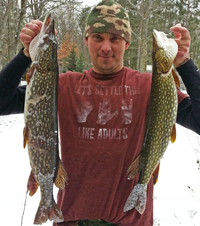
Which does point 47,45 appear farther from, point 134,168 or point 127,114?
point 134,168

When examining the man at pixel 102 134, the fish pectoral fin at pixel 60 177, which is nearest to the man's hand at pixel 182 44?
the man at pixel 102 134

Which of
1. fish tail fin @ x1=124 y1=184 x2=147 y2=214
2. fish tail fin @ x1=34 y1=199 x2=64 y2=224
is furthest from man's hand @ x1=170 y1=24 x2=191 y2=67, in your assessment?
fish tail fin @ x1=34 y1=199 x2=64 y2=224

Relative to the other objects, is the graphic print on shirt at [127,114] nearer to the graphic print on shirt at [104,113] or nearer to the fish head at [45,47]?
the graphic print on shirt at [104,113]

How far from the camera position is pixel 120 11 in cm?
212

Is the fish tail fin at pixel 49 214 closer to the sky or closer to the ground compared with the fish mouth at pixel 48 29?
closer to the ground

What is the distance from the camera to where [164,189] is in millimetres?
4570

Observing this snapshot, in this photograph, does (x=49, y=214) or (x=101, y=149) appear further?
(x=101, y=149)

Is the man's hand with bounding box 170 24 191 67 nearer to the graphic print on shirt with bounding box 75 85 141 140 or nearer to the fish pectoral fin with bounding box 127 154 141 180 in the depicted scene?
the graphic print on shirt with bounding box 75 85 141 140

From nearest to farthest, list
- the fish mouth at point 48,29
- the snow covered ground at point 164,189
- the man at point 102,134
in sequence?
the fish mouth at point 48,29
the man at point 102,134
the snow covered ground at point 164,189

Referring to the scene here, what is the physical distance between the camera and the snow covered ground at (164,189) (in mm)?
→ 3656

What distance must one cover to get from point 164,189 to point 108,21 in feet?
12.5

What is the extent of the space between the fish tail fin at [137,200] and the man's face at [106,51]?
1.06m

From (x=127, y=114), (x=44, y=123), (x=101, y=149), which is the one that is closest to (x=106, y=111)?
(x=127, y=114)

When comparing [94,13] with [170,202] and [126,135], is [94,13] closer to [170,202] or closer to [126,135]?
[126,135]
